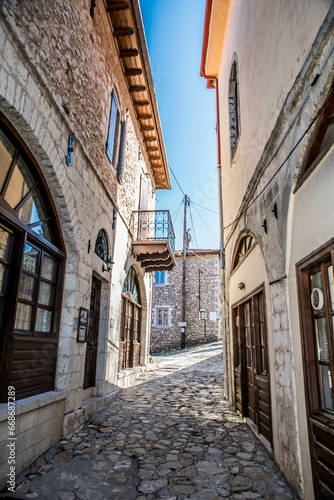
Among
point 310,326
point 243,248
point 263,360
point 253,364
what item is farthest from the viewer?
point 243,248

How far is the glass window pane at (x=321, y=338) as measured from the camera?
8.68 feet

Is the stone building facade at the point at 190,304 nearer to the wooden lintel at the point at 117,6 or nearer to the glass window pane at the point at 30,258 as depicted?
the wooden lintel at the point at 117,6

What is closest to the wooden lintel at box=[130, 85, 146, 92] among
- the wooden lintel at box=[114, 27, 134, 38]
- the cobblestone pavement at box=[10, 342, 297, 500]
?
the wooden lintel at box=[114, 27, 134, 38]

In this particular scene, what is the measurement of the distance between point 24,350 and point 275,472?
287 cm

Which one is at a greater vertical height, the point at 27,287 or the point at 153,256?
the point at 153,256

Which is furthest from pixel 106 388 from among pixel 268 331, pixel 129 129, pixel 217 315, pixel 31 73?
pixel 217 315

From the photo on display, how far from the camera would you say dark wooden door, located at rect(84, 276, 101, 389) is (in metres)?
5.81

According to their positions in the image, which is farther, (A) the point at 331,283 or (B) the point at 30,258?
(B) the point at 30,258

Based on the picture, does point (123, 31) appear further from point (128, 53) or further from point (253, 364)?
point (253, 364)

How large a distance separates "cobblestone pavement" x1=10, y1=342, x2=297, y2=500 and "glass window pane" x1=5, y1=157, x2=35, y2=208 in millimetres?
2684

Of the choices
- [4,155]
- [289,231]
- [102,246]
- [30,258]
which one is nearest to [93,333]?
[102,246]

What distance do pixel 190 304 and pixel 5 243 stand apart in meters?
17.7

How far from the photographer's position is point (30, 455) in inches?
131

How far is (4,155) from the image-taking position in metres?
3.28
